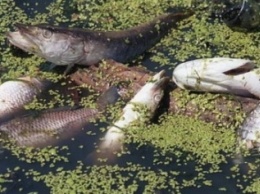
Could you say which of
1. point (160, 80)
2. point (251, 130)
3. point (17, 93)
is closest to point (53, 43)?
point (17, 93)

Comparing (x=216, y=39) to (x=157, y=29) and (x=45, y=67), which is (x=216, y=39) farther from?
(x=45, y=67)

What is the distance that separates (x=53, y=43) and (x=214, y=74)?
134 centimetres

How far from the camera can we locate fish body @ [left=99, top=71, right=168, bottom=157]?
5895 millimetres

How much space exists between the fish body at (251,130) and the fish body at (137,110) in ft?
2.25

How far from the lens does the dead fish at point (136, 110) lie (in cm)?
588

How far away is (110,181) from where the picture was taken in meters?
5.52

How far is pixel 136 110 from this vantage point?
6.03 meters

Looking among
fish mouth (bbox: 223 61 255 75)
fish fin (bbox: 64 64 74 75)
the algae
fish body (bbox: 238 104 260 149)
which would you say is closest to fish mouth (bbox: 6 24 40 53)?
the algae

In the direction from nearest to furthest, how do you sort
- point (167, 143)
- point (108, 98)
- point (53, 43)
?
point (167, 143)
point (108, 98)
point (53, 43)

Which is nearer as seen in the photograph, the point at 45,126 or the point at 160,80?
the point at 45,126

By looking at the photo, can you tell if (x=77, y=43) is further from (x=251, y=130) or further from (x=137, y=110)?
(x=251, y=130)

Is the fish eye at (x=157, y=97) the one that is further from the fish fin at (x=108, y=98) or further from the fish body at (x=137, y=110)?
the fish fin at (x=108, y=98)

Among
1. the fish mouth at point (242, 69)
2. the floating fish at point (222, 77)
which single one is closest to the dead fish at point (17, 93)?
the floating fish at point (222, 77)

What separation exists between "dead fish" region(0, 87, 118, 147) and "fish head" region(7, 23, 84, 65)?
1.94 ft
